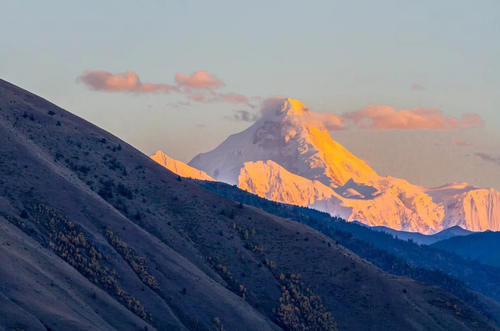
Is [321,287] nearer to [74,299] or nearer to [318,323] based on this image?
[318,323]

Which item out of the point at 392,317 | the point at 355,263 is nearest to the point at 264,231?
the point at 355,263

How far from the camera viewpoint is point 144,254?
5989 inches

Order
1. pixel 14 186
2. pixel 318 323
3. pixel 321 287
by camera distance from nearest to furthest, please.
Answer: pixel 14 186, pixel 318 323, pixel 321 287

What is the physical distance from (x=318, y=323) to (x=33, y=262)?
2504 inches

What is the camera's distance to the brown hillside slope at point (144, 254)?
399ft

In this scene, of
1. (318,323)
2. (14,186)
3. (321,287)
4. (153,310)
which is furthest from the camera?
(321,287)

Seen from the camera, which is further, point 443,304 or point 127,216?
point 443,304

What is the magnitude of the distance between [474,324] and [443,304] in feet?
Result: 21.8

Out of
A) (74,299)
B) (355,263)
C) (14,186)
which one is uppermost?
(355,263)

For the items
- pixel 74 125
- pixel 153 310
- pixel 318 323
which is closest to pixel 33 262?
pixel 153 310

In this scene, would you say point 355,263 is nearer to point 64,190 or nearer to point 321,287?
point 321,287

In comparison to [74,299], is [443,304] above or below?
above

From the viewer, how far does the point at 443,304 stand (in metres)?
191

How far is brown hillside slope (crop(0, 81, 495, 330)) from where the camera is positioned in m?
122
